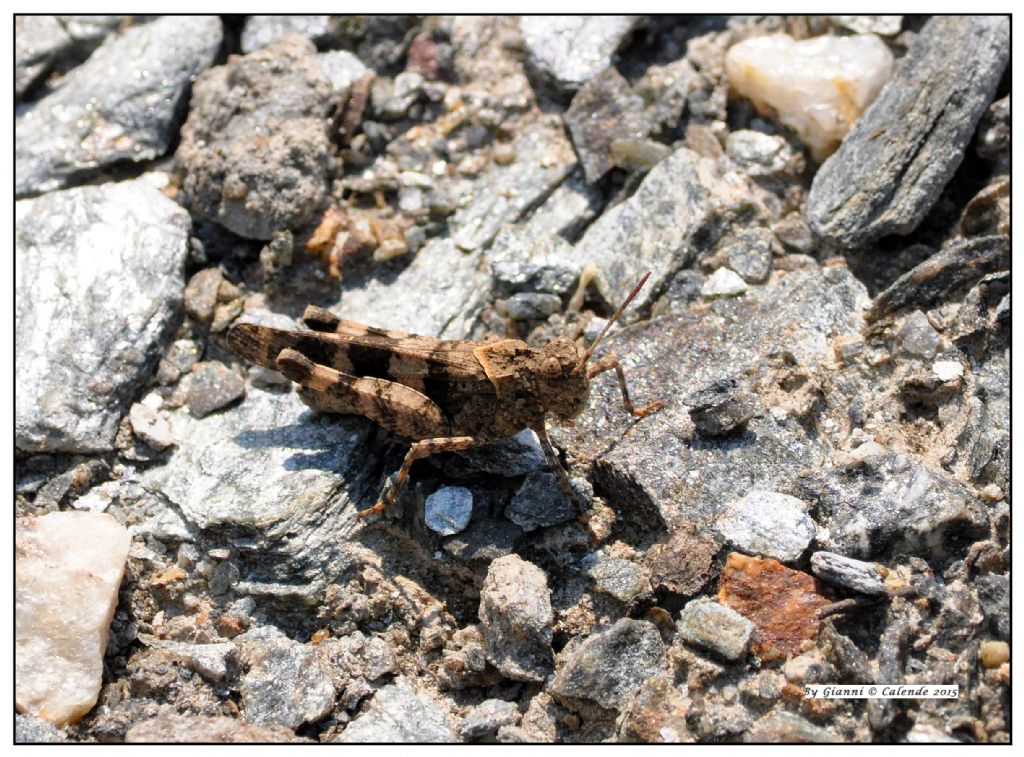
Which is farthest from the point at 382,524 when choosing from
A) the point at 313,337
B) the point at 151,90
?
the point at 151,90

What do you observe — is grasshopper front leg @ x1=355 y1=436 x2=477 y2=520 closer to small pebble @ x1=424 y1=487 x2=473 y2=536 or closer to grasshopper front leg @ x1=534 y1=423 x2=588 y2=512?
small pebble @ x1=424 y1=487 x2=473 y2=536

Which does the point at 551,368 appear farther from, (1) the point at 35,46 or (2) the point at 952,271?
(1) the point at 35,46

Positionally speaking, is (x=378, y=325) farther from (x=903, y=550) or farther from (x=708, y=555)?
(x=903, y=550)

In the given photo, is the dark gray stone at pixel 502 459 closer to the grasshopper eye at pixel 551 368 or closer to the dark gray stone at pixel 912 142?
the grasshopper eye at pixel 551 368

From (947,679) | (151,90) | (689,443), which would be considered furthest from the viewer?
(151,90)

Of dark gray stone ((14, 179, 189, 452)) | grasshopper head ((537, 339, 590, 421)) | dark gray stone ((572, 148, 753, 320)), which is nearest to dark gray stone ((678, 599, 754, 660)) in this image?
grasshopper head ((537, 339, 590, 421))

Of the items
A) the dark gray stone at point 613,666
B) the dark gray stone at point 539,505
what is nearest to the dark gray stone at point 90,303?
the dark gray stone at point 539,505
